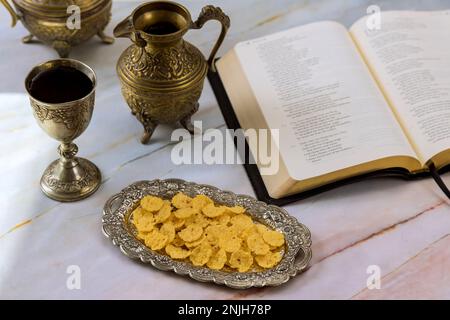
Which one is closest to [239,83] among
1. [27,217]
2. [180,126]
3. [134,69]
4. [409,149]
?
[180,126]

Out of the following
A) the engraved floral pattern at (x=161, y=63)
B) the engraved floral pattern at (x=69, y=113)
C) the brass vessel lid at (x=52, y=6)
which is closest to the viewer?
the engraved floral pattern at (x=69, y=113)

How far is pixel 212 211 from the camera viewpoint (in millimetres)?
1146

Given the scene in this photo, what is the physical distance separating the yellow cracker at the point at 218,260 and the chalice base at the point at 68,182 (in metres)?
0.26

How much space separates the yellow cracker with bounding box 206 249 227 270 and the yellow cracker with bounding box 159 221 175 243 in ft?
0.24

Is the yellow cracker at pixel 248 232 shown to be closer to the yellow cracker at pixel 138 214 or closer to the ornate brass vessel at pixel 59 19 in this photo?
the yellow cracker at pixel 138 214

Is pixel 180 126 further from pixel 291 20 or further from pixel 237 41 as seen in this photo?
pixel 291 20

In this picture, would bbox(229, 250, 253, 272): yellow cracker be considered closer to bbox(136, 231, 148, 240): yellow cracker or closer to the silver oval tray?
the silver oval tray

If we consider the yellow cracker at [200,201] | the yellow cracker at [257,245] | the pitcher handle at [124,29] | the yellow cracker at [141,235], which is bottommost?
the yellow cracker at [141,235]

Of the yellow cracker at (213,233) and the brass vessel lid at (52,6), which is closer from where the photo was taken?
the yellow cracker at (213,233)

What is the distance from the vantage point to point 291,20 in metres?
1.56

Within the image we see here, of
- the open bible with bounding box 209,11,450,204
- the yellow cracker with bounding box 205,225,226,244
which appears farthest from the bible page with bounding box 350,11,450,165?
the yellow cracker with bounding box 205,225,226,244

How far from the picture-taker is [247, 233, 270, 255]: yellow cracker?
43.3 inches

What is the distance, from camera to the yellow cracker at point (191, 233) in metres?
1.11

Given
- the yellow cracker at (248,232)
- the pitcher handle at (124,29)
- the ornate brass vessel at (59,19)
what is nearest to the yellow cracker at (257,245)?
the yellow cracker at (248,232)
